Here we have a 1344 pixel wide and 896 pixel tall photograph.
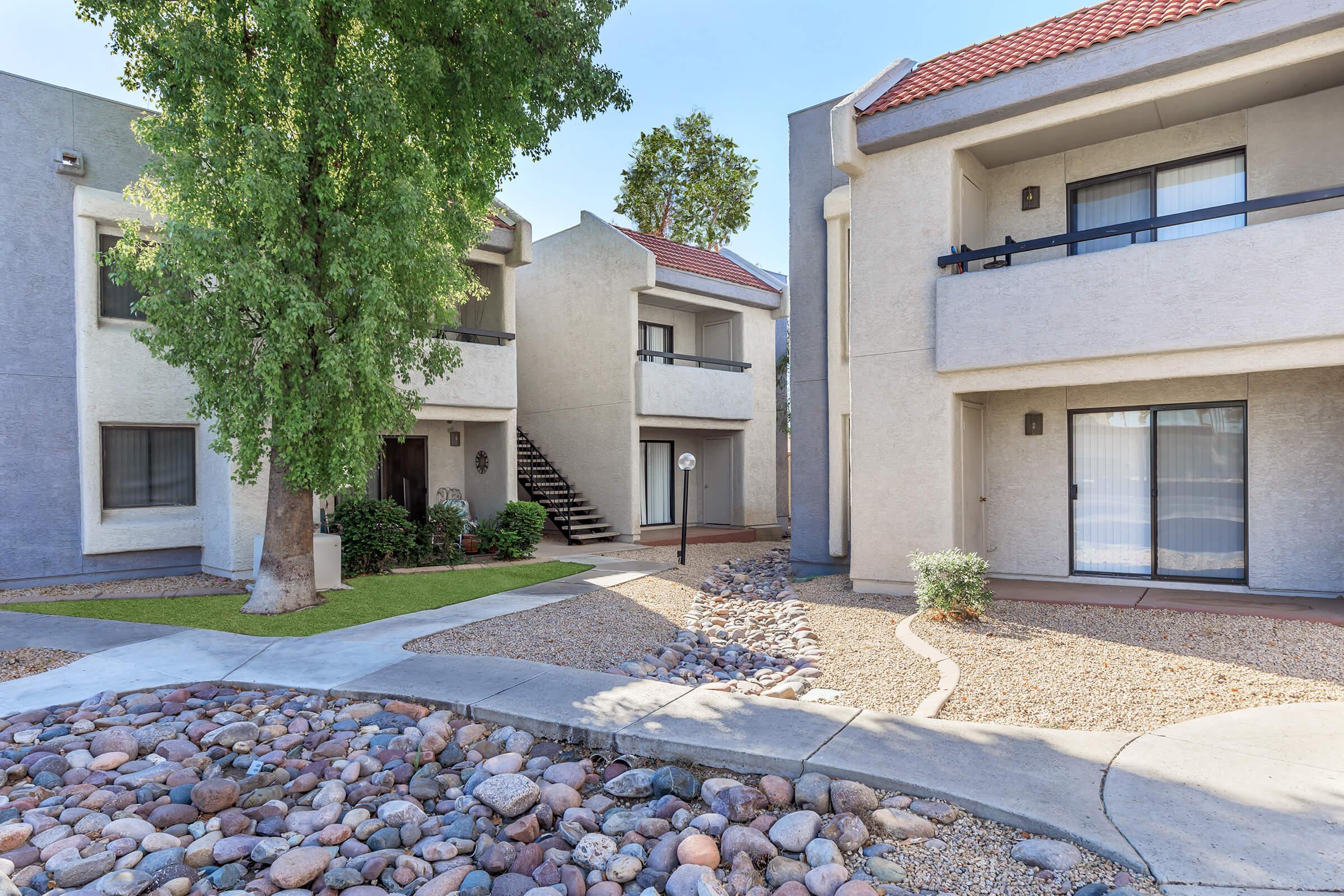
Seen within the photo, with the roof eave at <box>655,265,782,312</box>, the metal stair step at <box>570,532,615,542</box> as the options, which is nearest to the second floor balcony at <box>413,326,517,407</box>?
the metal stair step at <box>570,532,615,542</box>

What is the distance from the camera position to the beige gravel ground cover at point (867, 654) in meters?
6.00

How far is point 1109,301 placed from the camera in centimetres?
849

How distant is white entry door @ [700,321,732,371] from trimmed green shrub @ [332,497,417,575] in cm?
965

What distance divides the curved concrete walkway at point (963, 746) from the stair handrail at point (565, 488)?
31.4 feet

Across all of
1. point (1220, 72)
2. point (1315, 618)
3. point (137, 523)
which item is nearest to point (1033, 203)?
point (1220, 72)

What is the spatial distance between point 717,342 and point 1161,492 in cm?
1253

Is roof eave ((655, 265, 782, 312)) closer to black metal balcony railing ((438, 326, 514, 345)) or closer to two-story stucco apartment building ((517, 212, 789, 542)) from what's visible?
two-story stucco apartment building ((517, 212, 789, 542))

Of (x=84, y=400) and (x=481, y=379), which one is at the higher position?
(x=481, y=379)

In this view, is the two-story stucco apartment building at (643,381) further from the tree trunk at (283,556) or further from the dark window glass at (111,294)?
the dark window glass at (111,294)

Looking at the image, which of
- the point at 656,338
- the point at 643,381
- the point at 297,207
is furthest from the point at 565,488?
the point at 297,207

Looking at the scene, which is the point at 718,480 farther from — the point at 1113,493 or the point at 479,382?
the point at 1113,493

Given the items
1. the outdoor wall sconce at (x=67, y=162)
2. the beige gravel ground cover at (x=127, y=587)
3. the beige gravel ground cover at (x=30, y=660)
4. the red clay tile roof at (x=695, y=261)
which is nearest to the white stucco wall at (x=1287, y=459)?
the red clay tile roof at (x=695, y=261)

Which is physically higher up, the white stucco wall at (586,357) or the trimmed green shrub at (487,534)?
the white stucco wall at (586,357)

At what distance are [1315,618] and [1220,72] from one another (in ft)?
18.2
